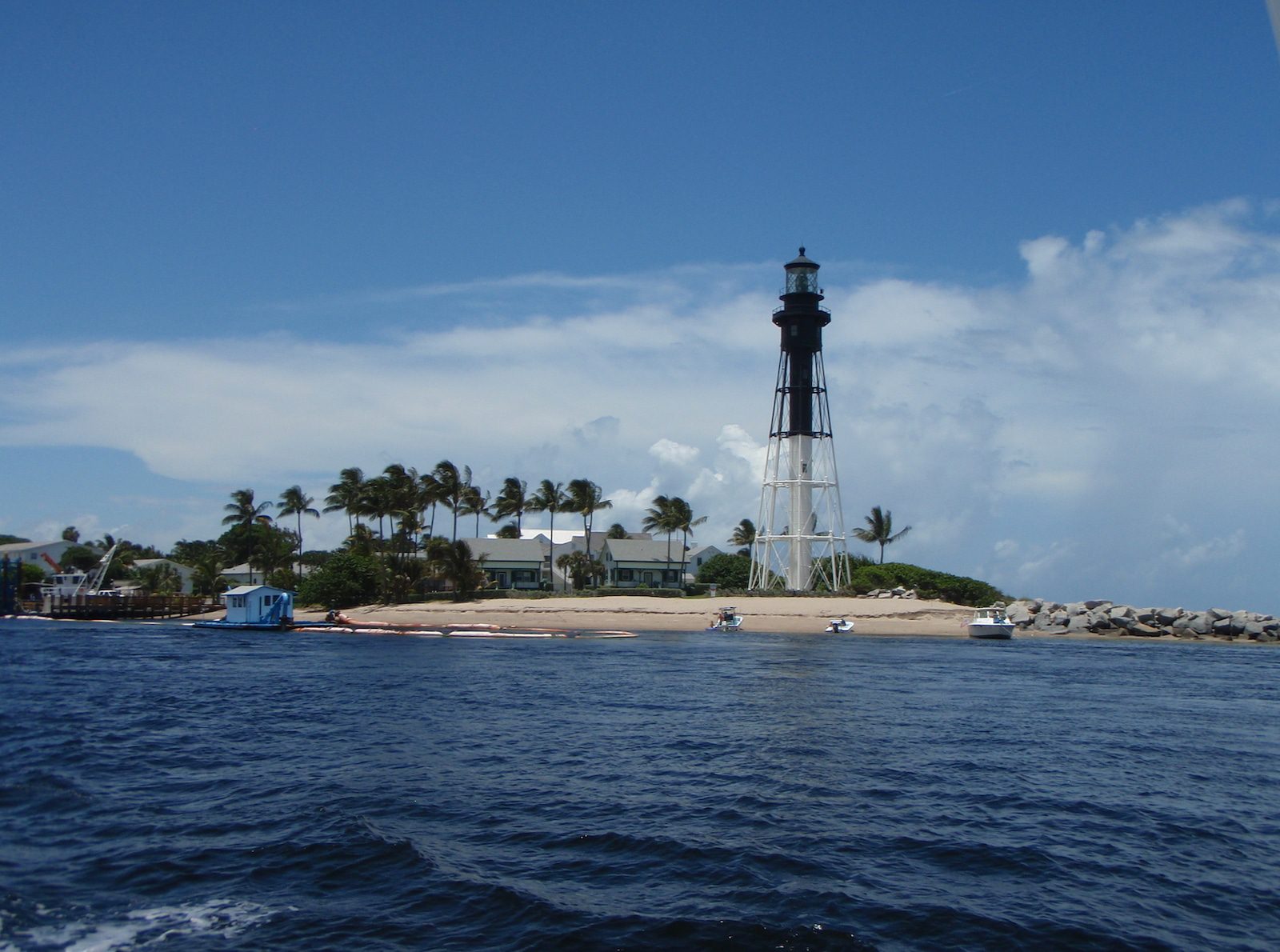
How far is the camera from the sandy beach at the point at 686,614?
67.9 metres

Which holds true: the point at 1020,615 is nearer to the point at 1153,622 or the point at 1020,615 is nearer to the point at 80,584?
the point at 1153,622

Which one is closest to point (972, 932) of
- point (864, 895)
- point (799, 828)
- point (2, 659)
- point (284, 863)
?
point (864, 895)

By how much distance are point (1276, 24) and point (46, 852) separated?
16240 mm

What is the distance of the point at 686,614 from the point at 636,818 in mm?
57706

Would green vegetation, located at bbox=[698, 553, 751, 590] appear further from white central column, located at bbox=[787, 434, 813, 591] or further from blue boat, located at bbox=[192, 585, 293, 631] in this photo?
blue boat, located at bbox=[192, 585, 293, 631]

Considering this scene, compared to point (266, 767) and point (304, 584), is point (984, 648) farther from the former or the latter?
point (304, 584)

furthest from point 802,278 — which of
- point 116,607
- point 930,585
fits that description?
point 116,607

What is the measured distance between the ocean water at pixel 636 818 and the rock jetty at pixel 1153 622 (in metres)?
37.7

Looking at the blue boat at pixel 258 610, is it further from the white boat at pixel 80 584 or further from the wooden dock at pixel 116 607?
the white boat at pixel 80 584

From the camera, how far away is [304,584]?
3484 inches

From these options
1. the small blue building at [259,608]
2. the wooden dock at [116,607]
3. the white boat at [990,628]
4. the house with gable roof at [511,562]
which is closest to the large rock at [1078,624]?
the white boat at [990,628]

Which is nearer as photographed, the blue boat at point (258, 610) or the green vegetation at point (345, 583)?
the blue boat at point (258, 610)

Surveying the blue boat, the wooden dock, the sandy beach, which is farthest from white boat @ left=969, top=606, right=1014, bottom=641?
the wooden dock

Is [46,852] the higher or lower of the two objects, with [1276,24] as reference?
lower
